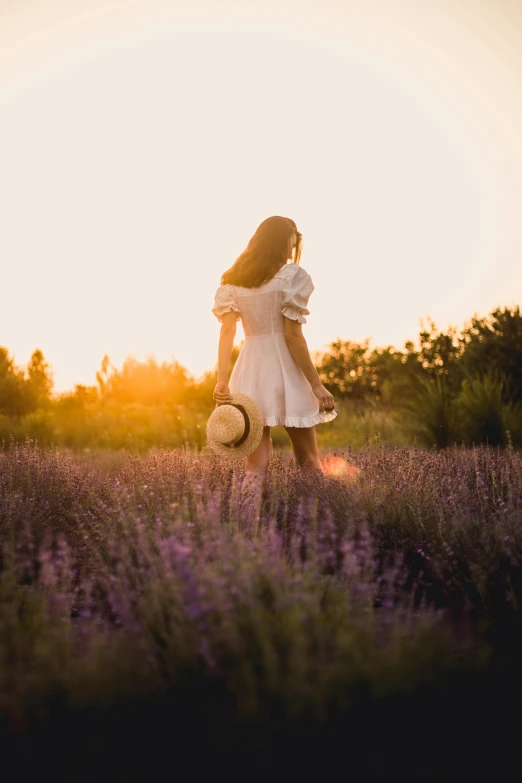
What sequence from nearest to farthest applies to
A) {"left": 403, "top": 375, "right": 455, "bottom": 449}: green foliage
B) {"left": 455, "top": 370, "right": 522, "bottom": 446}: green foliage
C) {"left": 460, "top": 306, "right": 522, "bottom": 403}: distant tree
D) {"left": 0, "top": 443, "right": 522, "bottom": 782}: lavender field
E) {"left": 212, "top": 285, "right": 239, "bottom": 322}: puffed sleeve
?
{"left": 0, "top": 443, "right": 522, "bottom": 782}: lavender field < {"left": 212, "top": 285, "right": 239, "bottom": 322}: puffed sleeve < {"left": 455, "top": 370, "right": 522, "bottom": 446}: green foliage < {"left": 403, "top": 375, "right": 455, "bottom": 449}: green foliage < {"left": 460, "top": 306, "right": 522, "bottom": 403}: distant tree

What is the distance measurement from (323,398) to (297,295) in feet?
2.21

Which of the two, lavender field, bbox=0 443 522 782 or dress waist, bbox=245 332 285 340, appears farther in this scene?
dress waist, bbox=245 332 285 340

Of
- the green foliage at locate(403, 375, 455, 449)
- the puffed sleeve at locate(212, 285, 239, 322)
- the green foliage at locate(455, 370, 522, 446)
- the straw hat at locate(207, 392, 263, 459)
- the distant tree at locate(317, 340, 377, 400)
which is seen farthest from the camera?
the distant tree at locate(317, 340, 377, 400)

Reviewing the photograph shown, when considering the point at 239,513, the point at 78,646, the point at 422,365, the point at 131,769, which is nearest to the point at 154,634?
the point at 78,646

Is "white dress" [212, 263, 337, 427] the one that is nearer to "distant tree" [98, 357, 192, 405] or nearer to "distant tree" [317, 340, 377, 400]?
"distant tree" [98, 357, 192, 405]

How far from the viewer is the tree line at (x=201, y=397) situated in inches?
318

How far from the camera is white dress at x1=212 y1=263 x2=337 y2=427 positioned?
13.6ft

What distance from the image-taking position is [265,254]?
4.09m

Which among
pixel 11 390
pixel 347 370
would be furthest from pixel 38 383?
pixel 347 370

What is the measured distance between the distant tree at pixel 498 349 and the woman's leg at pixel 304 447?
5.56 metres

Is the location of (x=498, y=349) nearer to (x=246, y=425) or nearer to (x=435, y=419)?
(x=435, y=419)

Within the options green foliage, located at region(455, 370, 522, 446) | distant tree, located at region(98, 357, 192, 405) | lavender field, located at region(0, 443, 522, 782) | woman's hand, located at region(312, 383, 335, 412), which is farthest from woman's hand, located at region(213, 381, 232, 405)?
distant tree, located at region(98, 357, 192, 405)

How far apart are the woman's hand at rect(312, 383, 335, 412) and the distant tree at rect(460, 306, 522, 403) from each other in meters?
5.70

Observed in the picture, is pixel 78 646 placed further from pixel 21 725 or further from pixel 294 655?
pixel 294 655
